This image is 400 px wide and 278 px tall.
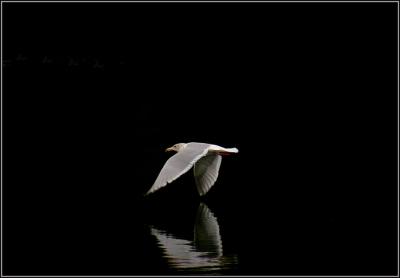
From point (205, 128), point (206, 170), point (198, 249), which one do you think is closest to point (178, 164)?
point (198, 249)

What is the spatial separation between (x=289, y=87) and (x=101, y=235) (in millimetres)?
19316

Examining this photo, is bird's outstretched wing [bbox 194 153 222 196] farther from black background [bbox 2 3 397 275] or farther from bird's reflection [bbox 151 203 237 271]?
bird's reflection [bbox 151 203 237 271]

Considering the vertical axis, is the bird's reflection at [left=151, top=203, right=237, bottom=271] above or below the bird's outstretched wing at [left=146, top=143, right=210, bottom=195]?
below

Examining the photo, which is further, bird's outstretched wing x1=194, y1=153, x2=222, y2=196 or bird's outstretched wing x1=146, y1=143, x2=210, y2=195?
bird's outstretched wing x1=194, y1=153, x2=222, y2=196

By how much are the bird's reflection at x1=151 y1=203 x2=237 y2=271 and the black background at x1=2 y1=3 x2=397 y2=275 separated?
0.16 metres

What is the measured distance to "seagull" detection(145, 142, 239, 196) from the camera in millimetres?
10547

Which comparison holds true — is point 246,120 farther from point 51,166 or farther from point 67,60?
point 67,60

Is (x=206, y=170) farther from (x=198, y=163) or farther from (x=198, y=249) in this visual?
(x=198, y=249)

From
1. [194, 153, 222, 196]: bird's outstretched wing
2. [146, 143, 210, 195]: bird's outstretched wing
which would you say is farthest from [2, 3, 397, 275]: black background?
[146, 143, 210, 195]: bird's outstretched wing

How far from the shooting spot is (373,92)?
27.9 meters

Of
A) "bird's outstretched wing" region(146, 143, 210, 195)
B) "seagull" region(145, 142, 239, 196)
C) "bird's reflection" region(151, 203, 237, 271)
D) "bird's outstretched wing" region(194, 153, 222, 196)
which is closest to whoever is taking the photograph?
"bird's reflection" region(151, 203, 237, 271)

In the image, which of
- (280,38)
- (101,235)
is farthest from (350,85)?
(101,235)

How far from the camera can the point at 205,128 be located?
21.1 meters

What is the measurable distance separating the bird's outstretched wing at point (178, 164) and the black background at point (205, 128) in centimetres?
59
